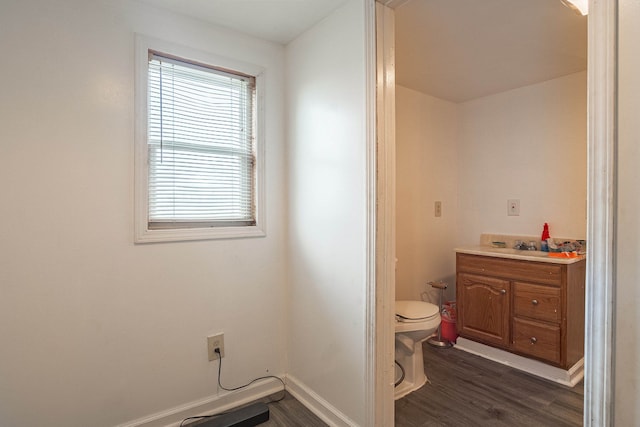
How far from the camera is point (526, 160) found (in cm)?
292

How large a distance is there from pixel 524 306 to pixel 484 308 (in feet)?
1.00

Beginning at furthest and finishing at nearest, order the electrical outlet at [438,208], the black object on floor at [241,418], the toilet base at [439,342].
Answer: the electrical outlet at [438,208]
the toilet base at [439,342]
the black object on floor at [241,418]

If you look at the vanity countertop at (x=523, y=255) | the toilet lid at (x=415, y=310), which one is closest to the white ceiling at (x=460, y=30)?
the vanity countertop at (x=523, y=255)

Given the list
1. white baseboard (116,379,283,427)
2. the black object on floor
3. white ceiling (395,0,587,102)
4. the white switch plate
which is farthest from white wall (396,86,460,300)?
the black object on floor

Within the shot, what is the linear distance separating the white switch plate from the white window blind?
239 centimetres

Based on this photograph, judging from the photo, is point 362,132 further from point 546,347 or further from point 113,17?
point 546,347

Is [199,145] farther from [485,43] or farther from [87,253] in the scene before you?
[485,43]

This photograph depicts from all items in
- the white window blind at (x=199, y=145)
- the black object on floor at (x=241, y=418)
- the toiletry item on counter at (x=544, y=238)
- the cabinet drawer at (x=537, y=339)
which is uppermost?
the white window blind at (x=199, y=145)

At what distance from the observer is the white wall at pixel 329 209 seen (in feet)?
5.52

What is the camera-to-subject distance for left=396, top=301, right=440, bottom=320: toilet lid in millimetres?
2137

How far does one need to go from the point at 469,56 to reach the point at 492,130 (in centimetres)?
106

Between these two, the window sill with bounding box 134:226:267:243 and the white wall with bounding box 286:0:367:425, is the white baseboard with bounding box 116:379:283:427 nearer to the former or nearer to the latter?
the white wall with bounding box 286:0:367:425

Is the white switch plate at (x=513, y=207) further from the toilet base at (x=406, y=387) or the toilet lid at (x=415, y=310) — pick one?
the toilet base at (x=406, y=387)

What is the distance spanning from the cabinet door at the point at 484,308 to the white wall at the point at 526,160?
668mm
